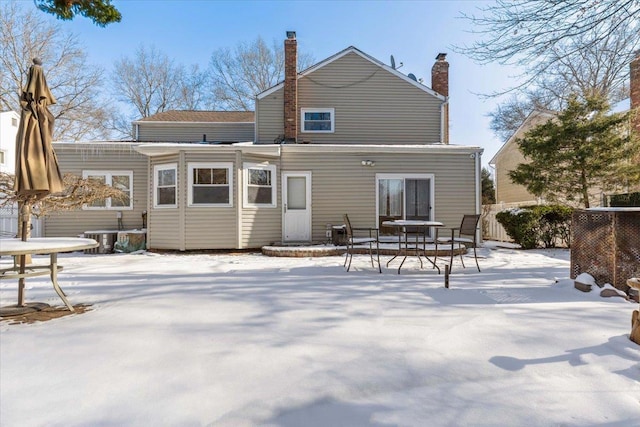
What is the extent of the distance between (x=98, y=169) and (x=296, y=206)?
20.6 feet

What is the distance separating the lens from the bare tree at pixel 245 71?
2580cm

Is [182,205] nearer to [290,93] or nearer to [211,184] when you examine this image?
[211,184]

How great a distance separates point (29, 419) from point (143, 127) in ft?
46.2

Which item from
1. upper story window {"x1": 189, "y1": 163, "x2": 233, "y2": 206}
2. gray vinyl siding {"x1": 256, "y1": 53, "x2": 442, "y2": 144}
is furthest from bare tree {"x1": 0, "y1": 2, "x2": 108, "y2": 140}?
upper story window {"x1": 189, "y1": 163, "x2": 233, "y2": 206}

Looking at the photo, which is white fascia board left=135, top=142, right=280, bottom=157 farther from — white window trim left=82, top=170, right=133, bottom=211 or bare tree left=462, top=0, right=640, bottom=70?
bare tree left=462, top=0, right=640, bottom=70

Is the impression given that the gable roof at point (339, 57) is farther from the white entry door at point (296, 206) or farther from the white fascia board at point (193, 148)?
the white entry door at point (296, 206)

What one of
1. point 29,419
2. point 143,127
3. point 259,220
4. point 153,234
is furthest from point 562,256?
point 143,127

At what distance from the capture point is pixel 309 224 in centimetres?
1030

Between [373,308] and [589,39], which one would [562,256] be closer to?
[589,39]

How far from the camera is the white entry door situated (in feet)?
33.4

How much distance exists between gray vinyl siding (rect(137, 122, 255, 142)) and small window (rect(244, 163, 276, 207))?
187 inches

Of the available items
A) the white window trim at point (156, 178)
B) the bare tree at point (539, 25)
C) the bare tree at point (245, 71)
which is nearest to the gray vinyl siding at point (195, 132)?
the white window trim at point (156, 178)

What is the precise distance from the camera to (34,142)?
11.8 ft

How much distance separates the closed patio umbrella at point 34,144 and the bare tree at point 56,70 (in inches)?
904
